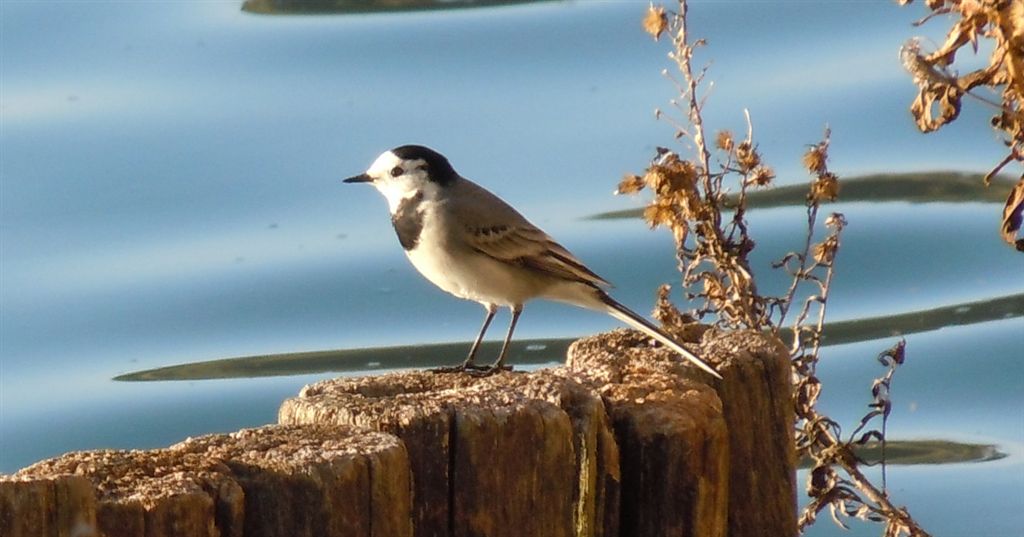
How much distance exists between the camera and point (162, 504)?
402 cm

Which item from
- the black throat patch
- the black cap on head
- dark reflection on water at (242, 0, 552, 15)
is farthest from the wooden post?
dark reflection on water at (242, 0, 552, 15)

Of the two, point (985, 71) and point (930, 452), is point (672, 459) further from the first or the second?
point (930, 452)

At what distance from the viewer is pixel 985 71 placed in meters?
4.93

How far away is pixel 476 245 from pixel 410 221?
1.14 feet

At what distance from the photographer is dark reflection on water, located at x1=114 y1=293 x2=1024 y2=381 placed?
9.90 meters

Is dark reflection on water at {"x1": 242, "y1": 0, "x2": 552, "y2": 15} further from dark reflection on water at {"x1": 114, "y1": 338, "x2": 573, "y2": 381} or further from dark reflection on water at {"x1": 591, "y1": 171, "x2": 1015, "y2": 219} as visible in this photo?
dark reflection on water at {"x1": 114, "y1": 338, "x2": 573, "y2": 381}

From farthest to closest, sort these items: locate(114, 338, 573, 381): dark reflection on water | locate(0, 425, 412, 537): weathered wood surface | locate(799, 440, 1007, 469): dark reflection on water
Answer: locate(114, 338, 573, 381): dark reflection on water < locate(799, 440, 1007, 469): dark reflection on water < locate(0, 425, 412, 537): weathered wood surface

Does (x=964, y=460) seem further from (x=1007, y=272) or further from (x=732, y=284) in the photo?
(x=732, y=284)

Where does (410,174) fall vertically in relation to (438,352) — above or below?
above

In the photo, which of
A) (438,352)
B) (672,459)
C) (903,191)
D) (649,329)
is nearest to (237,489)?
(672,459)

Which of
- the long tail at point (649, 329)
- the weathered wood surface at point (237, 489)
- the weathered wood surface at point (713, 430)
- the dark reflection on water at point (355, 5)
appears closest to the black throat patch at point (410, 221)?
→ the long tail at point (649, 329)

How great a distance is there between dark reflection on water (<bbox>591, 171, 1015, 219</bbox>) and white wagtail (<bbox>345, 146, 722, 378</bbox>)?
9.42ft

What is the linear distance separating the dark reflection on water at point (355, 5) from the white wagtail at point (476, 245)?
163 inches

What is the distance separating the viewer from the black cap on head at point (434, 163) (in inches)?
308
